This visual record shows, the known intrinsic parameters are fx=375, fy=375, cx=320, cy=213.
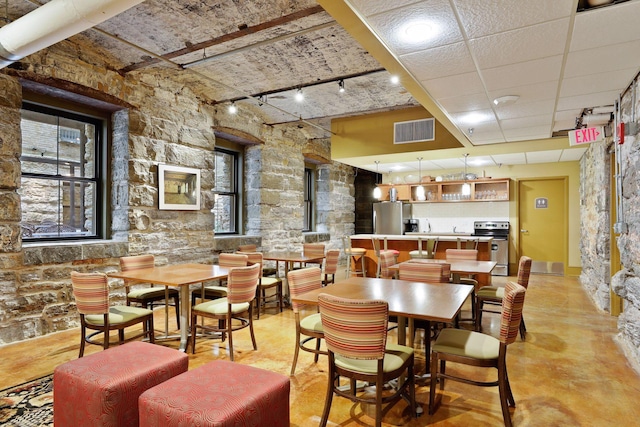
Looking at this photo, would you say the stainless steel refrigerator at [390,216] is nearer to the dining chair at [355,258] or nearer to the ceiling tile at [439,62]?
the dining chair at [355,258]

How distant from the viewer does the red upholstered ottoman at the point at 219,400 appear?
1.54m

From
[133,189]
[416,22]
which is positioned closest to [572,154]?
[416,22]

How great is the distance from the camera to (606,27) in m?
2.39

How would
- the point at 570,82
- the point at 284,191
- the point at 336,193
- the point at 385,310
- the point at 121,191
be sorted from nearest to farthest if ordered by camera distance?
the point at 385,310 < the point at 570,82 < the point at 121,191 < the point at 284,191 < the point at 336,193

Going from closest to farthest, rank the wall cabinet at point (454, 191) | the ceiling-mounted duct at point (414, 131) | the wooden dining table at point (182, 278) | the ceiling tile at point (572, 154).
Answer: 1. the wooden dining table at point (182, 278)
2. the ceiling-mounted duct at point (414, 131)
3. the ceiling tile at point (572, 154)
4. the wall cabinet at point (454, 191)

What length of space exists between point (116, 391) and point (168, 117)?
14.0 feet

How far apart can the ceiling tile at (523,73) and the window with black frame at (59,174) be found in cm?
465

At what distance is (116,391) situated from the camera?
1800mm

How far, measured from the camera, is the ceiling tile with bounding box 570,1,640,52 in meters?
2.20

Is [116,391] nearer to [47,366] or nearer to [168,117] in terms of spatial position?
[47,366]

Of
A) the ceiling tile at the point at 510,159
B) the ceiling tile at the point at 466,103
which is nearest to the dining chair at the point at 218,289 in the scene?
the ceiling tile at the point at 466,103

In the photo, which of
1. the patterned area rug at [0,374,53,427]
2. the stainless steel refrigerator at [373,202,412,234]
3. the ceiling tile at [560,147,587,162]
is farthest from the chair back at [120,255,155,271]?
the ceiling tile at [560,147,587,162]

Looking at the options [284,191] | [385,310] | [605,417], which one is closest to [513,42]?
[385,310]

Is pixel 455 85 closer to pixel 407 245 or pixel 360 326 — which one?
pixel 360 326
